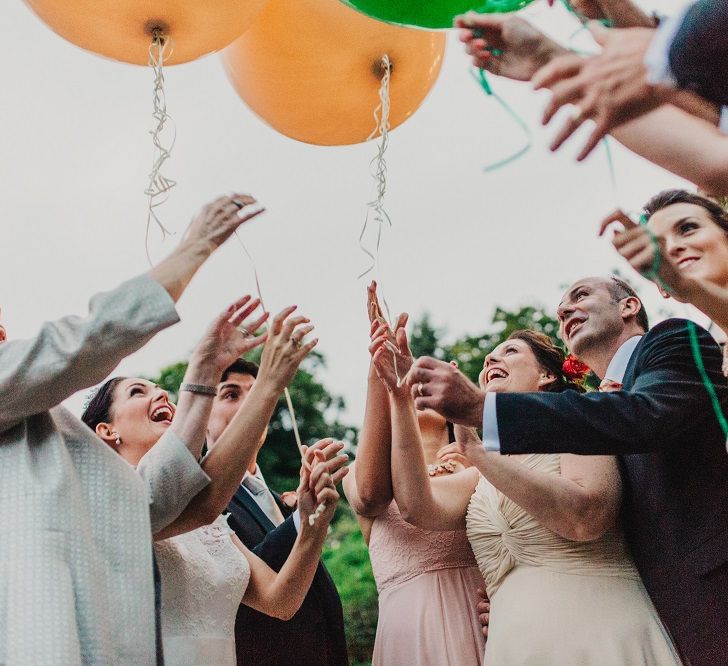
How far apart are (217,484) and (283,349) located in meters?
0.44

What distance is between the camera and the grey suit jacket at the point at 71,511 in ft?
6.16

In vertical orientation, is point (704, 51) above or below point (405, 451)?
above

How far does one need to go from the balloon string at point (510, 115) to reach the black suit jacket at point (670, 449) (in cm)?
73

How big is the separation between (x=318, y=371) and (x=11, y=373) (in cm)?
2156

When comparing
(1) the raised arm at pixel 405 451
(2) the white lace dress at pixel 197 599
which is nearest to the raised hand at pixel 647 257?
(1) the raised arm at pixel 405 451

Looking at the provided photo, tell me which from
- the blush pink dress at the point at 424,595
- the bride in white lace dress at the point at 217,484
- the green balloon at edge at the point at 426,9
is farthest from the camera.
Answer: the blush pink dress at the point at 424,595

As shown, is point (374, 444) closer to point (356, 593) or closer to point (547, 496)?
point (547, 496)

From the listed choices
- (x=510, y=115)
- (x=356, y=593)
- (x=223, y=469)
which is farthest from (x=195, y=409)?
(x=356, y=593)

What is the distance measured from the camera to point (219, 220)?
230cm

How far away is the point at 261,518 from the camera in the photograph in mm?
3551

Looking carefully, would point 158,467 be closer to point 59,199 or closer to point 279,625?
point 279,625

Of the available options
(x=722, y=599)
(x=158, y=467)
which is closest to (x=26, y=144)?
(x=158, y=467)

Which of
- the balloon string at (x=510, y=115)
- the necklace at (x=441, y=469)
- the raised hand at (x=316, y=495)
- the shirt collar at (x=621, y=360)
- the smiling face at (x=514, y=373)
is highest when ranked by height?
the balloon string at (x=510, y=115)

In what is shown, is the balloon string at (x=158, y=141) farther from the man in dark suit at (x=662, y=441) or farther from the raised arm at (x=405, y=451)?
the man in dark suit at (x=662, y=441)
